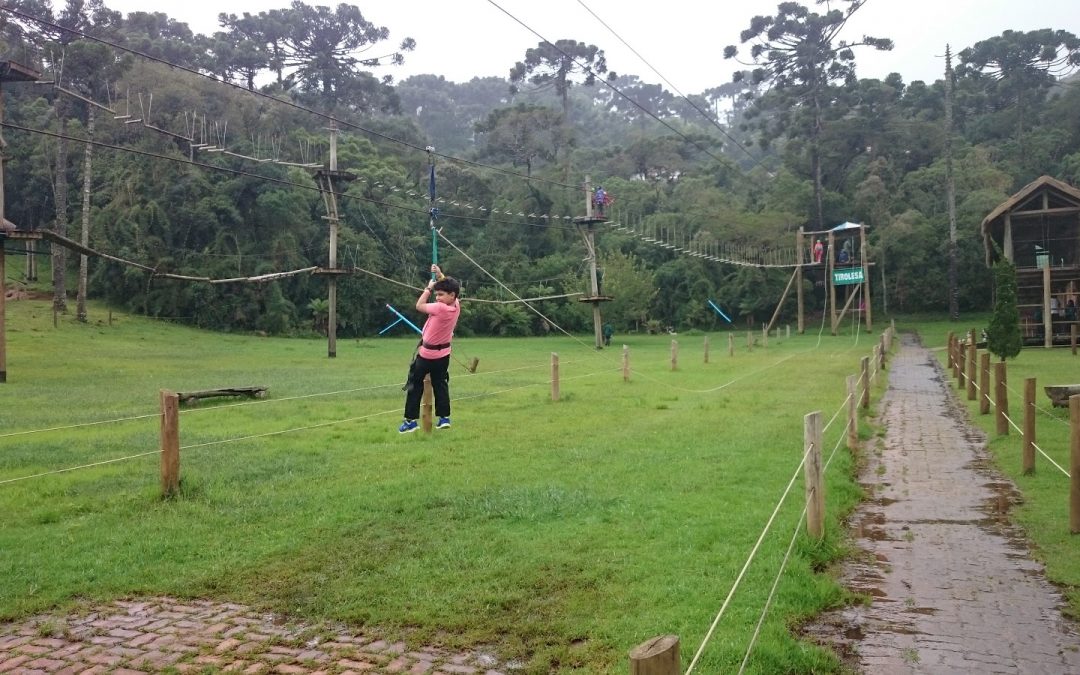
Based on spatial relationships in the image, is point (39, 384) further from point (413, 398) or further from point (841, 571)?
point (841, 571)

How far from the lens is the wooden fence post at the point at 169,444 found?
7926 mm

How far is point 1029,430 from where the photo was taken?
9320 mm

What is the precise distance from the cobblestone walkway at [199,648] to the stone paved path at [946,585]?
2.39 m

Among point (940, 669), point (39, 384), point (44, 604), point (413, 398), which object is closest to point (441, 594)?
point (44, 604)

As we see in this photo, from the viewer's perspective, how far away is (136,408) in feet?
50.1

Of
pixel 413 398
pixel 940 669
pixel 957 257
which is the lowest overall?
pixel 940 669

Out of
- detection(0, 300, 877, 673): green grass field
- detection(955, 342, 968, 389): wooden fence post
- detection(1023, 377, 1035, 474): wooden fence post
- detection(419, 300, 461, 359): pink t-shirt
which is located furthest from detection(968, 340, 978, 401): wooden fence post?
detection(419, 300, 461, 359): pink t-shirt

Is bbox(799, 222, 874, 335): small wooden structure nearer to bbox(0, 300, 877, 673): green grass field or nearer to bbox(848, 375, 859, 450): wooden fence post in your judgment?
bbox(0, 300, 877, 673): green grass field

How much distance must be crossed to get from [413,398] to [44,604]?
5.98 m

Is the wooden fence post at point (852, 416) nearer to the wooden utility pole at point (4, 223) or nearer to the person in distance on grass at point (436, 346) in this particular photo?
the person in distance on grass at point (436, 346)

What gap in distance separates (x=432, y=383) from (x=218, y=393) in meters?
6.53

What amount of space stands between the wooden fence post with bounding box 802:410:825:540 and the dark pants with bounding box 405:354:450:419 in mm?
5332

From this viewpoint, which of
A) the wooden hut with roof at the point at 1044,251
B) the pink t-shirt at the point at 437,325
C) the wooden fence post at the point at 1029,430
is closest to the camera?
the wooden fence post at the point at 1029,430

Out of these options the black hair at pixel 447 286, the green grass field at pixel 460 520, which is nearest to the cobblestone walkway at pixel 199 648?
the green grass field at pixel 460 520
